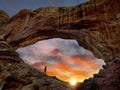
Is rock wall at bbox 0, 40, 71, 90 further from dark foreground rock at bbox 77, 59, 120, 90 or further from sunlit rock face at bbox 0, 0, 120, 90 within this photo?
sunlit rock face at bbox 0, 0, 120, 90

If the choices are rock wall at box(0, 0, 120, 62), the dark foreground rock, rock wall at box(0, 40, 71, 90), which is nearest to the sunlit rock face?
rock wall at box(0, 0, 120, 62)

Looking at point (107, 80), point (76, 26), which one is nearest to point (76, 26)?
point (76, 26)

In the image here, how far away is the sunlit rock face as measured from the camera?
37531 mm

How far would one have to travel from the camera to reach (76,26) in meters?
41.2

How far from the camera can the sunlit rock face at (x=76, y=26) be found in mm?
37531

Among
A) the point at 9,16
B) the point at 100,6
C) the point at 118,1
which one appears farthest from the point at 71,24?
the point at 9,16

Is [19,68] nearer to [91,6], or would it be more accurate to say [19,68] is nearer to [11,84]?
[11,84]

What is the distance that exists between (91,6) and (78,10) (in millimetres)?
2892

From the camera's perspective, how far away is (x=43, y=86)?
16.6 meters

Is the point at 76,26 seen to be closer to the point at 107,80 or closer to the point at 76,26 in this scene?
the point at 76,26

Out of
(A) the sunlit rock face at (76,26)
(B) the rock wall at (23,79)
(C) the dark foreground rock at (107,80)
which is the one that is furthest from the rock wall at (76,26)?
(B) the rock wall at (23,79)

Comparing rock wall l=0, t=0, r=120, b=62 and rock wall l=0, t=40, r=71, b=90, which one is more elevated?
rock wall l=0, t=0, r=120, b=62

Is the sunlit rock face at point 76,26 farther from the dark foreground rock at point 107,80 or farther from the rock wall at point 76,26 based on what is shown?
the dark foreground rock at point 107,80

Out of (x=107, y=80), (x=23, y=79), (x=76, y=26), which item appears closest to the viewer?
(x=23, y=79)
